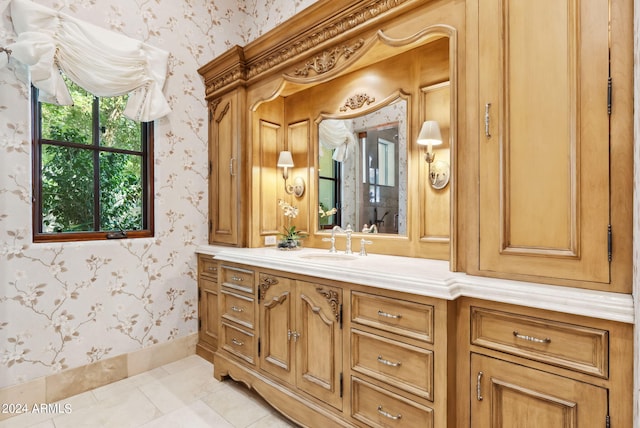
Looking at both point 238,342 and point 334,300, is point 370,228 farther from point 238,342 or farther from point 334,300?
point 238,342

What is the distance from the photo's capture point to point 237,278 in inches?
88.6

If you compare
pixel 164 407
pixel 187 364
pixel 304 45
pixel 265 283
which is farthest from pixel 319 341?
pixel 304 45

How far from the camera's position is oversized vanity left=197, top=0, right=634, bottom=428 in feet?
3.58

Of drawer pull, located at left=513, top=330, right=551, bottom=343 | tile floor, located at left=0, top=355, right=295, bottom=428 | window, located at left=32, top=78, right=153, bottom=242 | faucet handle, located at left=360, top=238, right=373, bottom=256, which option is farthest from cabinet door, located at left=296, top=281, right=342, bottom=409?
window, located at left=32, top=78, right=153, bottom=242

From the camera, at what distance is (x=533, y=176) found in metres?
1.23

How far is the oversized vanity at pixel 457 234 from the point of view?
109cm

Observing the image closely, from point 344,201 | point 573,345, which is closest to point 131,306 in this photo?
point 344,201

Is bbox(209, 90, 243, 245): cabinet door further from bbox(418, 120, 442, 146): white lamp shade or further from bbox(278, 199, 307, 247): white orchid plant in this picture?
bbox(418, 120, 442, 146): white lamp shade

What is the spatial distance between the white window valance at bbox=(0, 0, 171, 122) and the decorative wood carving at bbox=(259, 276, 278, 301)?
1524mm

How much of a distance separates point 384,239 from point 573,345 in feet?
3.94

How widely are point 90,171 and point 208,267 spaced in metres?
1.13

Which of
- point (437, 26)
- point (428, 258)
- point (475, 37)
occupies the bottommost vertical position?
point (428, 258)

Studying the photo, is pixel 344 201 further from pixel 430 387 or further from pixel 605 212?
pixel 605 212

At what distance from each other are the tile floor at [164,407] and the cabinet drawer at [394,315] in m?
0.91
